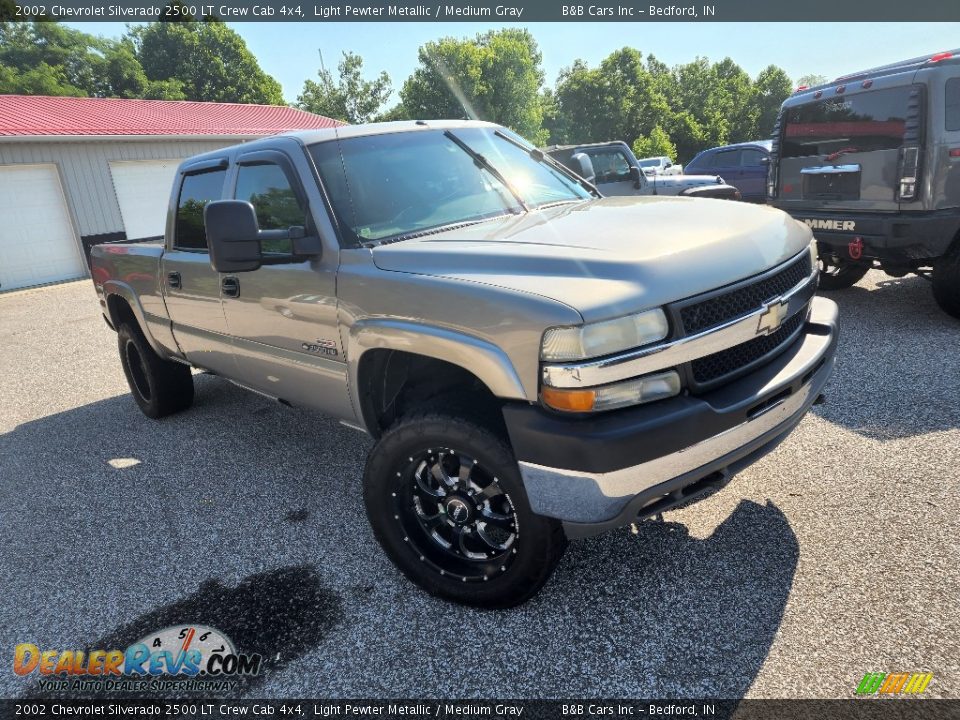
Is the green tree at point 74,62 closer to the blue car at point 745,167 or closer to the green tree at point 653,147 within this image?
the green tree at point 653,147

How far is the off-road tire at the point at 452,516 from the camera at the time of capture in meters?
2.24

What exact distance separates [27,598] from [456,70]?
190ft

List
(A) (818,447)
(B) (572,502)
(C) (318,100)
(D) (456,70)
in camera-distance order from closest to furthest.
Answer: (B) (572,502) < (A) (818,447) < (D) (456,70) < (C) (318,100)

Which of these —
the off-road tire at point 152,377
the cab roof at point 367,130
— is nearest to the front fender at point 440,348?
the cab roof at point 367,130

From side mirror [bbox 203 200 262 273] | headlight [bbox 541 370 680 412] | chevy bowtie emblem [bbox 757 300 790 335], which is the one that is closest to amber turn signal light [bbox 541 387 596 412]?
headlight [bbox 541 370 680 412]

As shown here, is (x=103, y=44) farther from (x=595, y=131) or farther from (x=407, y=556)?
(x=407, y=556)

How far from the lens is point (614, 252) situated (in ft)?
7.33

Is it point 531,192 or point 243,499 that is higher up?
point 531,192

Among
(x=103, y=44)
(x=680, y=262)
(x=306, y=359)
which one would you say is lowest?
(x=306, y=359)

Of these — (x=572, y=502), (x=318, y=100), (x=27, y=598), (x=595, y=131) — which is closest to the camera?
(x=572, y=502)

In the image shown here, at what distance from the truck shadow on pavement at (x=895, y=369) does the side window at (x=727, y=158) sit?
9564 millimetres

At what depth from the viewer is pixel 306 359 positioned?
3070mm

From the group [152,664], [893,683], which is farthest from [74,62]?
[893,683]

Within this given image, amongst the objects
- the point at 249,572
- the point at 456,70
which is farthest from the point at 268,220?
the point at 456,70
